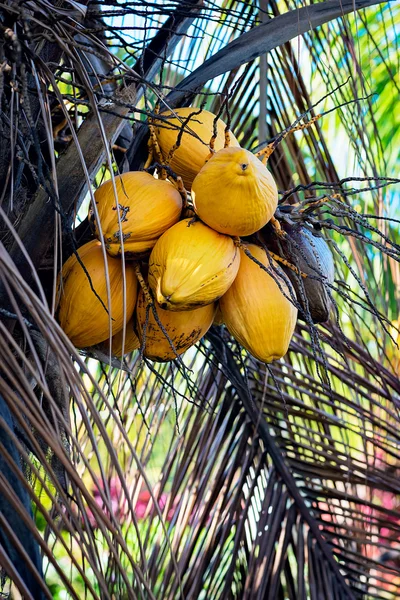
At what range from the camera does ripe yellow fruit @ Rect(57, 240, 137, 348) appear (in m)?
0.74

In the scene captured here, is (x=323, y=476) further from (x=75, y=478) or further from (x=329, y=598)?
(x=75, y=478)

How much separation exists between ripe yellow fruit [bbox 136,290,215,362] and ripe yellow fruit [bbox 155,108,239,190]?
0.53 feet

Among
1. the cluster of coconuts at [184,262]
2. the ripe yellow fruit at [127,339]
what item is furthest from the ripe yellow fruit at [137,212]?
the ripe yellow fruit at [127,339]

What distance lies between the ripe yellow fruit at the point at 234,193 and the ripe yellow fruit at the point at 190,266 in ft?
0.06

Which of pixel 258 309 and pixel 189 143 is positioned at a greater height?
pixel 189 143

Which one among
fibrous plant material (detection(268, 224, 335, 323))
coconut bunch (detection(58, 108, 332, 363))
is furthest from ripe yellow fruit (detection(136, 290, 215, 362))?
fibrous plant material (detection(268, 224, 335, 323))

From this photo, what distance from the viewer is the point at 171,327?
2.56 feet

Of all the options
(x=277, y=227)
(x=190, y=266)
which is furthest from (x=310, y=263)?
(x=190, y=266)

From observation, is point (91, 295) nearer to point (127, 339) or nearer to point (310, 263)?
point (127, 339)

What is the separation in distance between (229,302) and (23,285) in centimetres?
35

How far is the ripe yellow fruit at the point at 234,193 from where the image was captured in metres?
0.69

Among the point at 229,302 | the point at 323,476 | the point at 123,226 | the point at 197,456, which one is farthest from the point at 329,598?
the point at 123,226

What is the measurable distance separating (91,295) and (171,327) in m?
0.10

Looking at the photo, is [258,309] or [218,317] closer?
[258,309]
